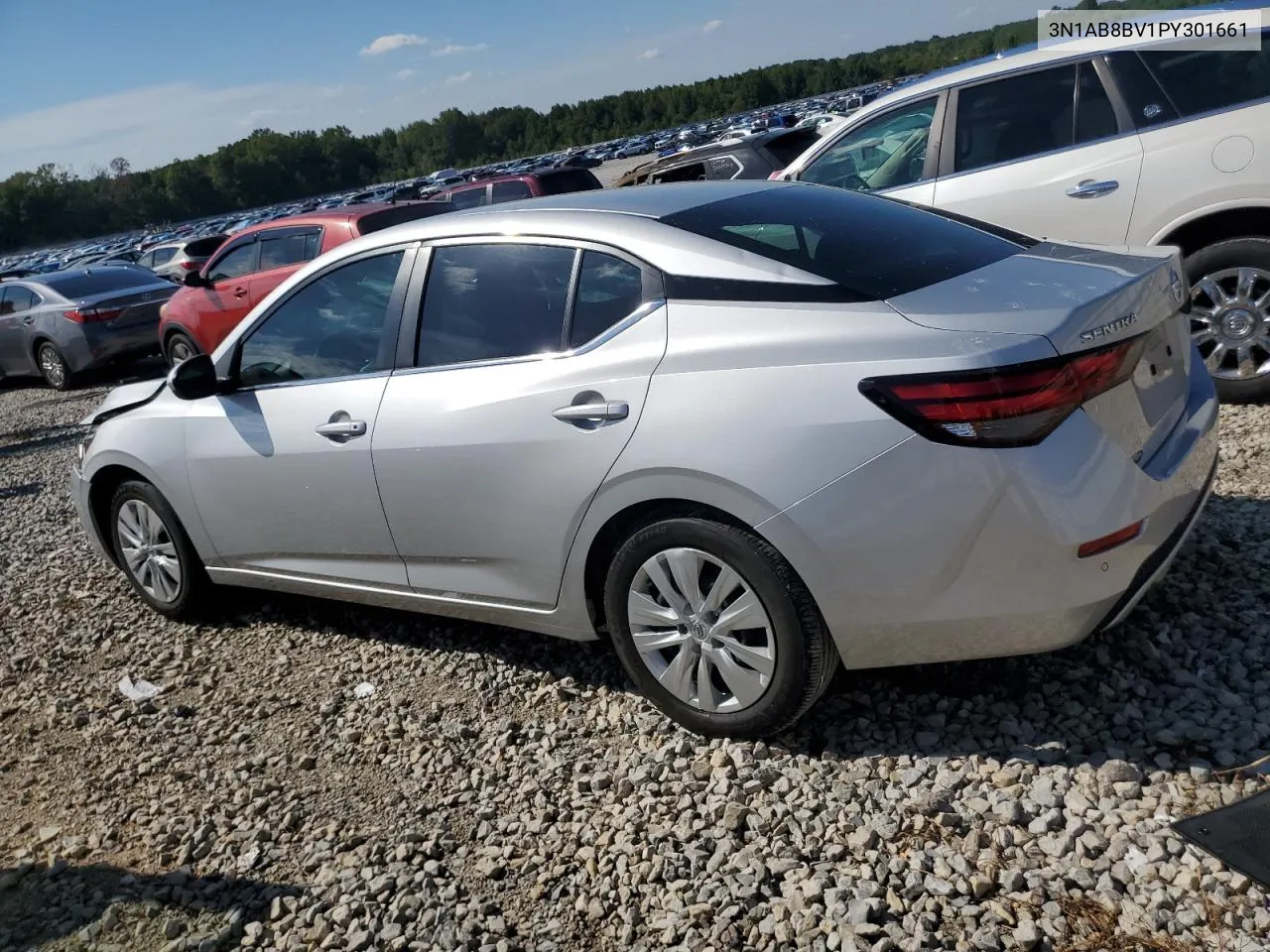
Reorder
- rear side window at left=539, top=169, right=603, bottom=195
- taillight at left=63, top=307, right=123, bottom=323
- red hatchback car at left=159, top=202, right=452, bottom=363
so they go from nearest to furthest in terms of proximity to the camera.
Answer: red hatchback car at left=159, top=202, right=452, bottom=363
taillight at left=63, top=307, right=123, bottom=323
rear side window at left=539, top=169, right=603, bottom=195

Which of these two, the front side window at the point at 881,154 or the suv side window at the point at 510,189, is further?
the suv side window at the point at 510,189

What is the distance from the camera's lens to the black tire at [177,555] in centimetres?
476

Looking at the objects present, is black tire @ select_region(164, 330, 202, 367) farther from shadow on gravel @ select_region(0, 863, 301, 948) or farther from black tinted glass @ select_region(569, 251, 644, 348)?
black tinted glass @ select_region(569, 251, 644, 348)

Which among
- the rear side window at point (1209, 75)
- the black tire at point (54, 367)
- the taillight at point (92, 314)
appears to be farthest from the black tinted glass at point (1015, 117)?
the black tire at point (54, 367)

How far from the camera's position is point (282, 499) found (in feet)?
13.6

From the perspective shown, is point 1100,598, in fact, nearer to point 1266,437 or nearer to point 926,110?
point 1266,437

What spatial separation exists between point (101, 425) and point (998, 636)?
13.8 ft

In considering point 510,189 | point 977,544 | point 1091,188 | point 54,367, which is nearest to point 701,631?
point 977,544

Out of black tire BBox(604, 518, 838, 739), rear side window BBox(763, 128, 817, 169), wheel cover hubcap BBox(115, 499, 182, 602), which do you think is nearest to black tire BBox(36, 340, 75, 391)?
rear side window BBox(763, 128, 817, 169)

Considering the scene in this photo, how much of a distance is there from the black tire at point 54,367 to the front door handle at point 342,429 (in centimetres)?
1117

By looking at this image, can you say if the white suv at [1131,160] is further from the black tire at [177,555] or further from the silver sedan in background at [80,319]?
the silver sedan in background at [80,319]

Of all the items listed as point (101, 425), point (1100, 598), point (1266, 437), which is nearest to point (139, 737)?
point (101, 425)

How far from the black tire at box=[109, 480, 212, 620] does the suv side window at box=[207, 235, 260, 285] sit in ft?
20.6

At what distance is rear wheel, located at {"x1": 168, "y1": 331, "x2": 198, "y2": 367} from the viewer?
11.6m
